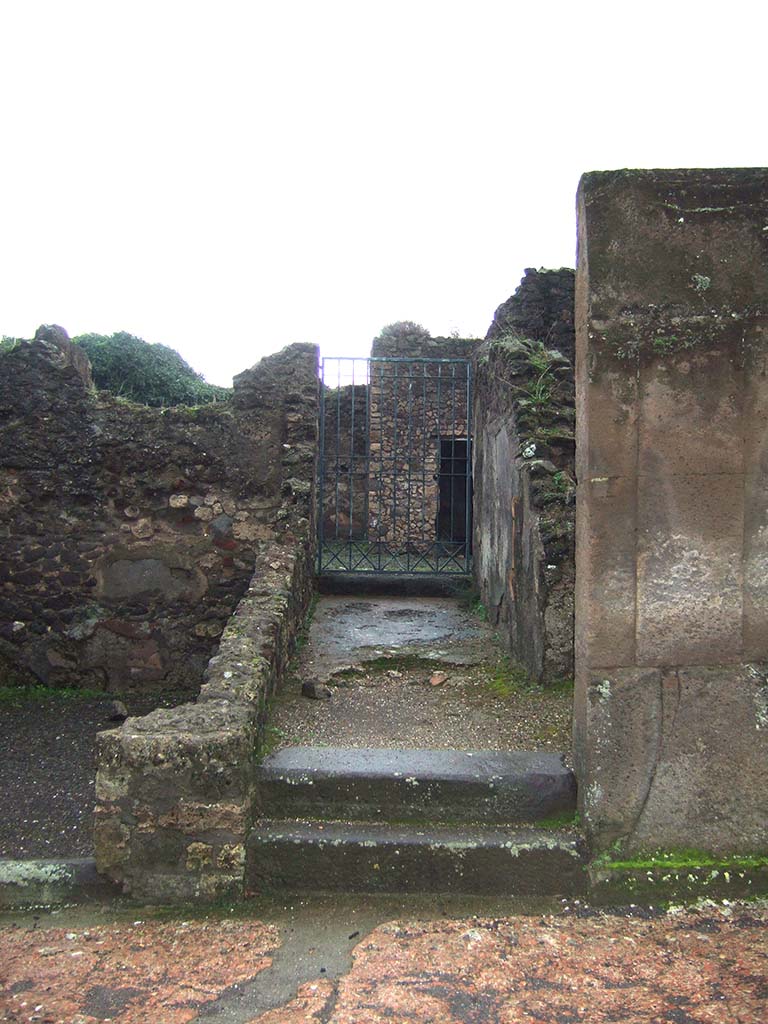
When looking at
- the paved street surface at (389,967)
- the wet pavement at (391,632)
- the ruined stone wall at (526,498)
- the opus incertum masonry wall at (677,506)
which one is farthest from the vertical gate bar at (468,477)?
the paved street surface at (389,967)

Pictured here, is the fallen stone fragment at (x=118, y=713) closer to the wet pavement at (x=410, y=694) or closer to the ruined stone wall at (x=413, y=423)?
the wet pavement at (x=410, y=694)

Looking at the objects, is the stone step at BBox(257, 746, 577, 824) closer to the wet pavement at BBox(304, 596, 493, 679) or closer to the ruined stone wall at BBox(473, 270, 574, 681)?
the ruined stone wall at BBox(473, 270, 574, 681)

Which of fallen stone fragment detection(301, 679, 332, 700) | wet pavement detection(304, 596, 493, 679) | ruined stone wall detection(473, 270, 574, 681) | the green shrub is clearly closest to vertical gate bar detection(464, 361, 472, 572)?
ruined stone wall detection(473, 270, 574, 681)

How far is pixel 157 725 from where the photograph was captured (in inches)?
133

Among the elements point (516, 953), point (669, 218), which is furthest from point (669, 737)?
point (669, 218)

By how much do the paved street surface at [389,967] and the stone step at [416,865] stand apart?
0.09 m

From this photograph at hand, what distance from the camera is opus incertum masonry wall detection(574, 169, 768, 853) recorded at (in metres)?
3.17

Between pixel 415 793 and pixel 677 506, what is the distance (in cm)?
161

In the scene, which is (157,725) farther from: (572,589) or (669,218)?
(669,218)

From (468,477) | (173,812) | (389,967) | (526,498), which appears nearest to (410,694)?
(526,498)

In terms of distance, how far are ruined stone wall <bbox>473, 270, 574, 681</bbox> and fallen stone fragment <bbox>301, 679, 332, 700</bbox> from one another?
129 centimetres

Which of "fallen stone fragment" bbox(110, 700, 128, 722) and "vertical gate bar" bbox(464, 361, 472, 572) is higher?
"vertical gate bar" bbox(464, 361, 472, 572)

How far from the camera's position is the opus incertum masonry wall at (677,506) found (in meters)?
3.17

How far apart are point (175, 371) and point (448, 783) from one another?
52.5 ft
